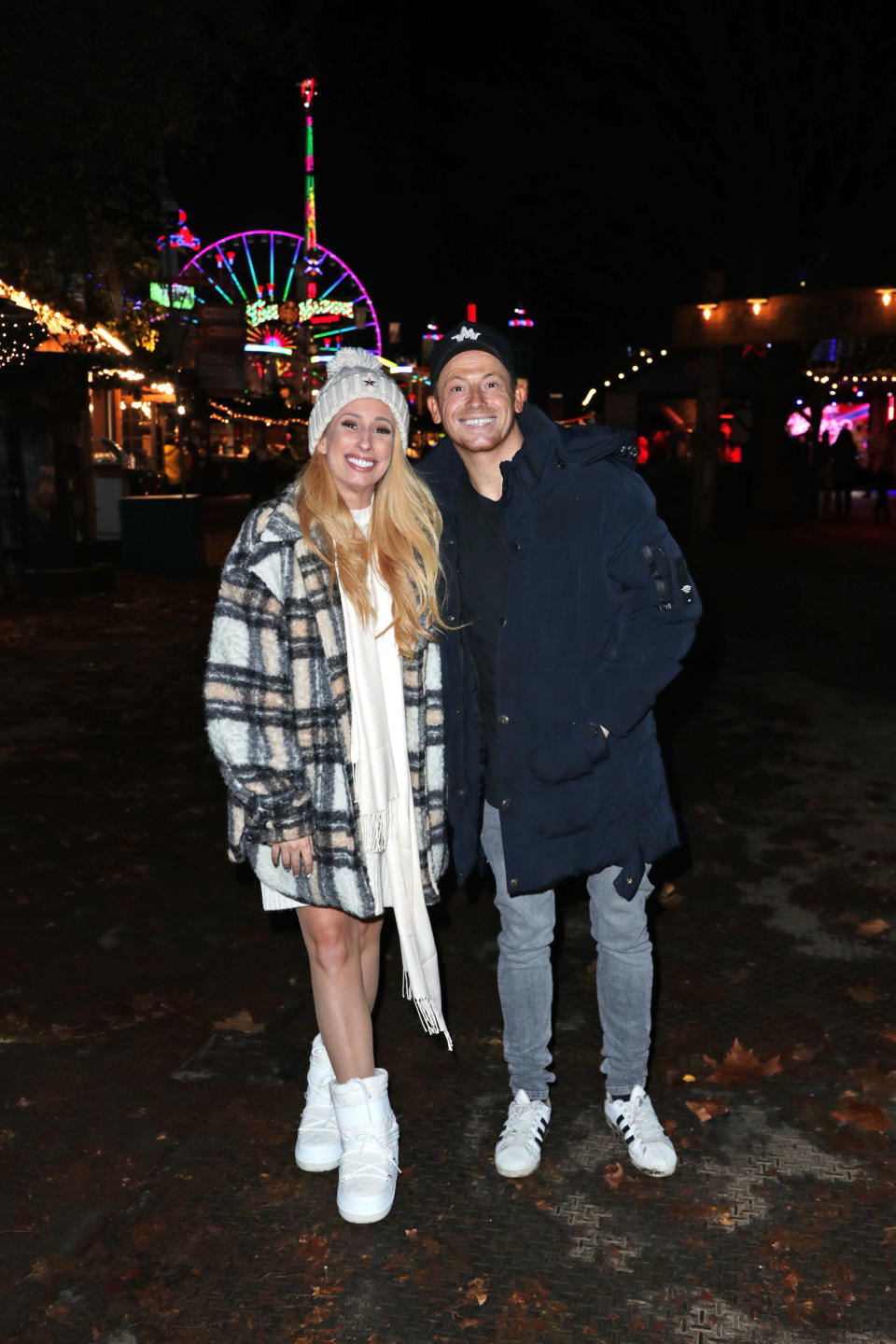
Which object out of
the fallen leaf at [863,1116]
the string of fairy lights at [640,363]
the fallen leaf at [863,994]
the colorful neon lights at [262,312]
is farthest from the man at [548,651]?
the colorful neon lights at [262,312]

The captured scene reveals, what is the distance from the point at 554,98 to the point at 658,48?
2.23 metres

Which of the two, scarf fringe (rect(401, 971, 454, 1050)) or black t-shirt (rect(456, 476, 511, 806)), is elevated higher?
black t-shirt (rect(456, 476, 511, 806))

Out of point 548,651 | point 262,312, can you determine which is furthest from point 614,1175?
point 262,312

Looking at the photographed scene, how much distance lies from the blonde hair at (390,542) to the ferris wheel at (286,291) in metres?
43.1

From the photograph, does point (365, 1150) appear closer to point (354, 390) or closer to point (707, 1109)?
point (707, 1109)

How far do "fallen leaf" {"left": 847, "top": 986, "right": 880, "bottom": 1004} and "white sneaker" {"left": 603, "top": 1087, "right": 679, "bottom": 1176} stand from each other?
3.80ft

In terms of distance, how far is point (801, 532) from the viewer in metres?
22.4

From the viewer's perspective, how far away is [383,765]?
9.68 ft

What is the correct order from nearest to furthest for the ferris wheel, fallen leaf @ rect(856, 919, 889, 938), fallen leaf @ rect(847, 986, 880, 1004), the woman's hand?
the woman's hand, fallen leaf @ rect(847, 986, 880, 1004), fallen leaf @ rect(856, 919, 889, 938), the ferris wheel

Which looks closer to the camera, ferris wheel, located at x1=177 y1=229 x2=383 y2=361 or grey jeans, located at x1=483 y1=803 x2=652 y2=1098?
grey jeans, located at x1=483 y1=803 x2=652 y2=1098

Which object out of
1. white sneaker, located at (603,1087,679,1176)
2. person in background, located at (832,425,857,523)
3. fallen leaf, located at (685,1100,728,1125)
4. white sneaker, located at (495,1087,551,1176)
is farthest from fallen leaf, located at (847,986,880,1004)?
person in background, located at (832,425,857,523)

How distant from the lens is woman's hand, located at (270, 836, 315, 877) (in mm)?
2854

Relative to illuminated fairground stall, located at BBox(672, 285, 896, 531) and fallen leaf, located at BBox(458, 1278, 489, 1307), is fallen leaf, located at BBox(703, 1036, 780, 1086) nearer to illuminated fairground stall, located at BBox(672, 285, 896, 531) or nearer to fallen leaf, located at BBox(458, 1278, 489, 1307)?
fallen leaf, located at BBox(458, 1278, 489, 1307)

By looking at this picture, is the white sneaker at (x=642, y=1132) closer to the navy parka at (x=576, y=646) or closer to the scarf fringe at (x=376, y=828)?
the navy parka at (x=576, y=646)
